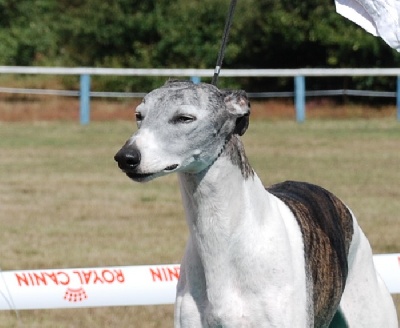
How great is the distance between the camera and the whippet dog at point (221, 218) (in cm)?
394

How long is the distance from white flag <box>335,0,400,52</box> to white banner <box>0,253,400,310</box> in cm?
171

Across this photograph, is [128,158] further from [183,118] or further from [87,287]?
[87,287]

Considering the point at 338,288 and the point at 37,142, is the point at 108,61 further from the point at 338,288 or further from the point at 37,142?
the point at 338,288

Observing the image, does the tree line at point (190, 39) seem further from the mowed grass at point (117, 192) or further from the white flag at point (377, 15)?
the white flag at point (377, 15)

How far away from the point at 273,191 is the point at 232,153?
2.70 feet

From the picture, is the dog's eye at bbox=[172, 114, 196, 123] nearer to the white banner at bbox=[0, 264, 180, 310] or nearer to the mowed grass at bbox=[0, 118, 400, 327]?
the white banner at bbox=[0, 264, 180, 310]

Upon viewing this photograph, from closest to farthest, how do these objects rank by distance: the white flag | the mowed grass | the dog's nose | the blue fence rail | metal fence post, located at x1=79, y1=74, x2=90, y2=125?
1. the dog's nose
2. the white flag
3. the mowed grass
4. the blue fence rail
5. metal fence post, located at x1=79, y1=74, x2=90, y2=125

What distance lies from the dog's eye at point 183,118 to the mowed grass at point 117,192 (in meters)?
2.73

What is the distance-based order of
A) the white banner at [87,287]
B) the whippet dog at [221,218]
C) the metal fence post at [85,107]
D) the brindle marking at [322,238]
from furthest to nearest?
the metal fence post at [85,107]
the white banner at [87,287]
the brindle marking at [322,238]
the whippet dog at [221,218]

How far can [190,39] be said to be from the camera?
28.4 metres

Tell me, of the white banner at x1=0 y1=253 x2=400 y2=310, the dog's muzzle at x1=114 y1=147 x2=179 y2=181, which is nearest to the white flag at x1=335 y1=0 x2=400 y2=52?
the dog's muzzle at x1=114 y1=147 x2=179 y2=181

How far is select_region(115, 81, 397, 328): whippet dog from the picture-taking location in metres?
3.94

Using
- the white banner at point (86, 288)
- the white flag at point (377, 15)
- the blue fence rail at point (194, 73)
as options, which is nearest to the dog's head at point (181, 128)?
the white flag at point (377, 15)

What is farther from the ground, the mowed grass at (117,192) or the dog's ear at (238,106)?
the dog's ear at (238,106)
